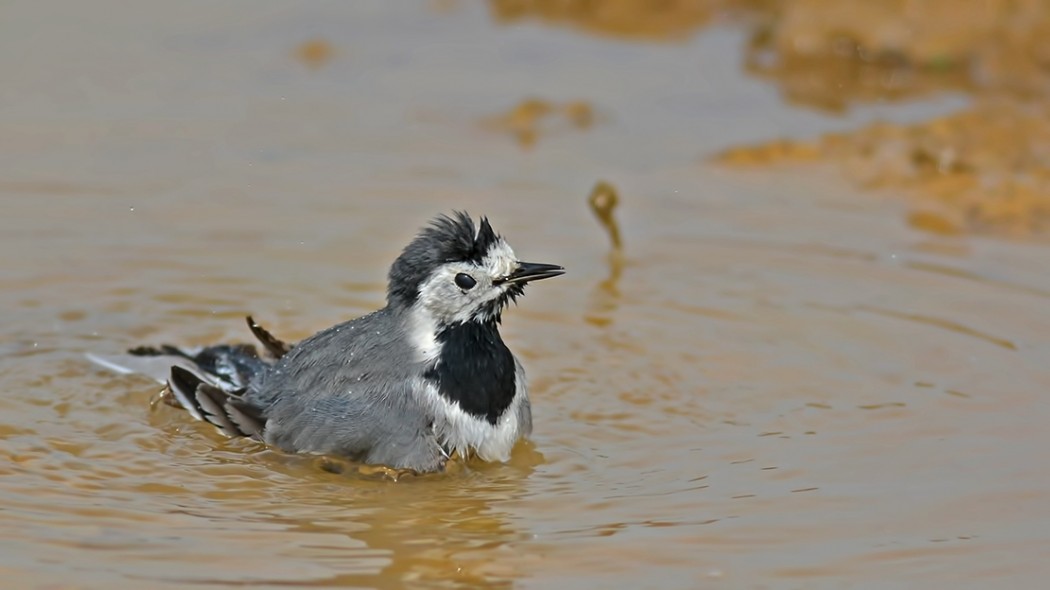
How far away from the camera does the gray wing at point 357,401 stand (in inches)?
281

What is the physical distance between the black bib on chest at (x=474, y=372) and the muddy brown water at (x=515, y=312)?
0.29 m

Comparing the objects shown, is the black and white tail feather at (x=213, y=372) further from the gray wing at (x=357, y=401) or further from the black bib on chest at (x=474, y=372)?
the black bib on chest at (x=474, y=372)

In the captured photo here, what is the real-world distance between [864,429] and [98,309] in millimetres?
4220

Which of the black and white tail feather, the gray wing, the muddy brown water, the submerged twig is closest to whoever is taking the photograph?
the muddy brown water

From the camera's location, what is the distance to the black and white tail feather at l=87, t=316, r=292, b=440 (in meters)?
7.46

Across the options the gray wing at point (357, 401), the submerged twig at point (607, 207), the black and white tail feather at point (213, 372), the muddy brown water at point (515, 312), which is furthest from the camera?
the submerged twig at point (607, 207)

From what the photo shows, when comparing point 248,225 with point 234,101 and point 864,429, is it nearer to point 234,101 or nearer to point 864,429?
point 234,101

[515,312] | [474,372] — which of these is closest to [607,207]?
[515,312]

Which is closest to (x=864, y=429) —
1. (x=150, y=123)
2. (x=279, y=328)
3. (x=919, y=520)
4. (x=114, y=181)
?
(x=919, y=520)

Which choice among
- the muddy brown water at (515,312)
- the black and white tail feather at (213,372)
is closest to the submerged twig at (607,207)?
the muddy brown water at (515,312)

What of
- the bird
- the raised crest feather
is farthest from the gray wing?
the raised crest feather

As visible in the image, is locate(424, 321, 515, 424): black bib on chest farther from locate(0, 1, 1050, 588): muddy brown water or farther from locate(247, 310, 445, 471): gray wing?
locate(0, 1, 1050, 588): muddy brown water

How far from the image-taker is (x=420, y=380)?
7.24m

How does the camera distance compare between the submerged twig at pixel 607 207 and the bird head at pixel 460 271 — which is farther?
the submerged twig at pixel 607 207
